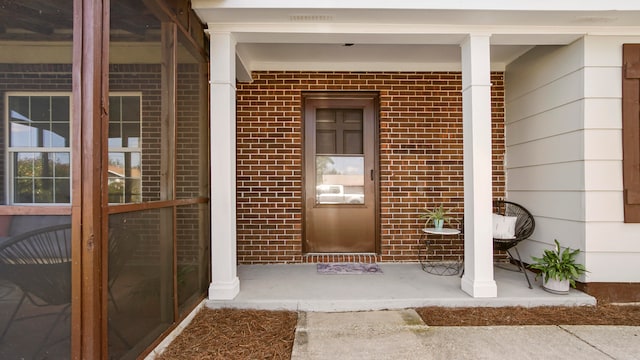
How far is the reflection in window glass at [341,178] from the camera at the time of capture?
414 cm

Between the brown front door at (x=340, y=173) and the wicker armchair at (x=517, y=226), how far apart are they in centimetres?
140

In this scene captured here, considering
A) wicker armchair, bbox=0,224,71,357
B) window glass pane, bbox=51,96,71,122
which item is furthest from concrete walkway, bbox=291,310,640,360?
window glass pane, bbox=51,96,71,122

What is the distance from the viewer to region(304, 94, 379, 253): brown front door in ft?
13.5

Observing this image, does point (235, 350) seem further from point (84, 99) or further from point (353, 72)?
point (353, 72)

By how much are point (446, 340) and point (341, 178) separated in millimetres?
2242

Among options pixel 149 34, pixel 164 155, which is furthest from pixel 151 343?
pixel 149 34

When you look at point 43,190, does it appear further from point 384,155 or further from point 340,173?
point 384,155

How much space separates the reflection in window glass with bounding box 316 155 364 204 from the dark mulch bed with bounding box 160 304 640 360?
5.49 ft

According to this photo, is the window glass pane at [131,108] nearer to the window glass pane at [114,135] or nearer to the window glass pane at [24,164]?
the window glass pane at [114,135]

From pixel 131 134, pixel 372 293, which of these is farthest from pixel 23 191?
pixel 372 293

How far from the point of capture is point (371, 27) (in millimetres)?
2857

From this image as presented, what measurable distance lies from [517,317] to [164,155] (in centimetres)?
290

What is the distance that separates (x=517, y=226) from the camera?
12.0 feet

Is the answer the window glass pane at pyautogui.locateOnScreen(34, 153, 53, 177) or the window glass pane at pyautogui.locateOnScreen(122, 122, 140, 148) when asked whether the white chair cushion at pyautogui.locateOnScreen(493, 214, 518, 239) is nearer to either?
the window glass pane at pyautogui.locateOnScreen(122, 122, 140, 148)
